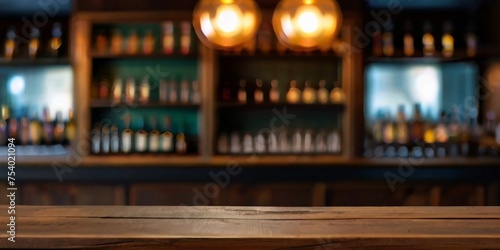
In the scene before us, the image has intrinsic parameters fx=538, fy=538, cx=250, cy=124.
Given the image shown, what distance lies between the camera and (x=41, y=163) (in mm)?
3342

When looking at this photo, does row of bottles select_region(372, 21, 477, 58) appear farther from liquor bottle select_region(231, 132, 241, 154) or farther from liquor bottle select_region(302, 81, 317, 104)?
liquor bottle select_region(231, 132, 241, 154)

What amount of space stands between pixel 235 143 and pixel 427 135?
1328mm

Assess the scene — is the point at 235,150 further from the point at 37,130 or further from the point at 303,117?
the point at 37,130

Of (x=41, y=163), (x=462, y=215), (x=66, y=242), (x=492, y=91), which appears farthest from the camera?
(x=492, y=91)

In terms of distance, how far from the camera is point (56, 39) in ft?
12.2

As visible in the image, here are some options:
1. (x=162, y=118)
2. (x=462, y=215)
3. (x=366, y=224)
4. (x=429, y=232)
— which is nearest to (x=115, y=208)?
(x=366, y=224)

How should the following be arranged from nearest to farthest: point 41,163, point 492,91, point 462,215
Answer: point 462,215
point 41,163
point 492,91

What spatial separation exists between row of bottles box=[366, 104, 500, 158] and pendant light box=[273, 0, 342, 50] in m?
1.43

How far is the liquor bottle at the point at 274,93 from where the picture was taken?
3590 millimetres

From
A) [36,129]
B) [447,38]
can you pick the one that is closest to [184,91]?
[36,129]

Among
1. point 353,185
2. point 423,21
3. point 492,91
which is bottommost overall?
point 353,185

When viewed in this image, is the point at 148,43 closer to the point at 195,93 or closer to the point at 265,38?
the point at 195,93

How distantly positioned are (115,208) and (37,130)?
8.17 feet

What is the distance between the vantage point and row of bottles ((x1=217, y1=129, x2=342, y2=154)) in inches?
140
